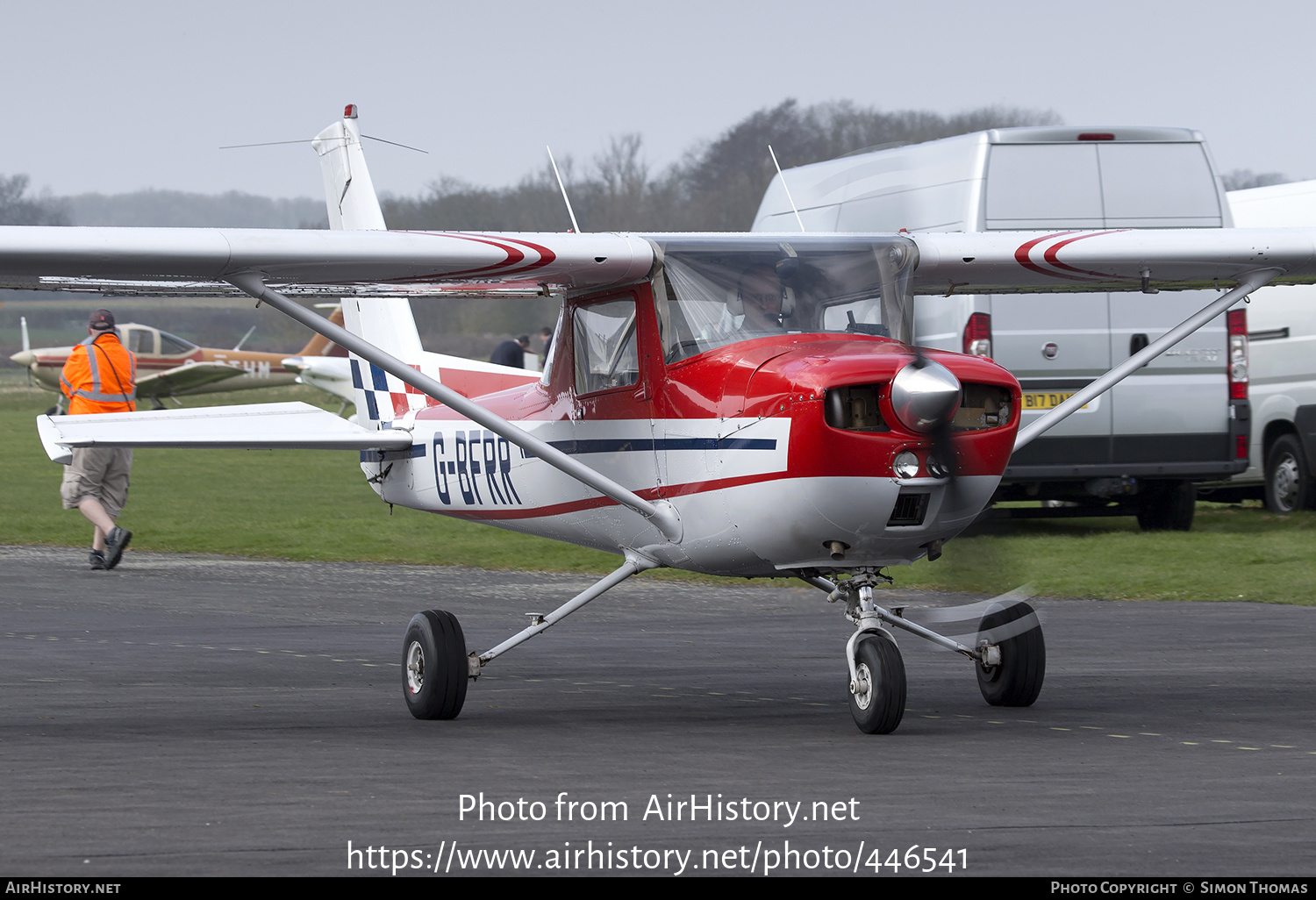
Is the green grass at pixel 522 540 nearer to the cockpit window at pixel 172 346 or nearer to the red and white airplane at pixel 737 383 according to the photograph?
the red and white airplane at pixel 737 383

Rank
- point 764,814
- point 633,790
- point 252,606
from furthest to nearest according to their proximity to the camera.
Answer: point 252,606
point 633,790
point 764,814

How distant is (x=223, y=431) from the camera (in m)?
9.40

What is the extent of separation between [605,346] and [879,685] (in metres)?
2.19

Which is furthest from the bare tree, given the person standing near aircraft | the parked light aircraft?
the person standing near aircraft

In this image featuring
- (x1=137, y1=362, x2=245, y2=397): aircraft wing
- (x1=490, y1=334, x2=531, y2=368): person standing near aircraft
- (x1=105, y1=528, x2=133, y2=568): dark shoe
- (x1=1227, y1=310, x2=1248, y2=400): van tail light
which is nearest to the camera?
(x1=105, y1=528, x2=133, y2=568): dark shoe

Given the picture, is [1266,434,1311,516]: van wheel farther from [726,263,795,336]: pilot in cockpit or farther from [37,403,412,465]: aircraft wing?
[726,263,795,336]: pilot in cockpit

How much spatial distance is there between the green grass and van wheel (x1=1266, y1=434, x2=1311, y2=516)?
0.18 m

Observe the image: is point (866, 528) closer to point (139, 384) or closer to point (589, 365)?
point (589, 365)

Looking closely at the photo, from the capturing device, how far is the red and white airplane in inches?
250

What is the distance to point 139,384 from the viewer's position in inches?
1875

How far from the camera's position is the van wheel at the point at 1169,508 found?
610 inches
